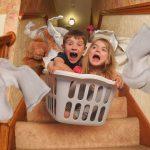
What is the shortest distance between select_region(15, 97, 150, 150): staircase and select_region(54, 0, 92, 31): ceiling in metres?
0.58

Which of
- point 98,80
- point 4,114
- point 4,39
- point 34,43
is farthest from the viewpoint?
point 34,43

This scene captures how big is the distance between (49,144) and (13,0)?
1.99ft

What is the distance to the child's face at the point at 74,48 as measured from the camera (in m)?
1.37

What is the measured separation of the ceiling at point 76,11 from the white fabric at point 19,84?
0.85 m

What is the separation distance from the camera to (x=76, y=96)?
112 centimetres

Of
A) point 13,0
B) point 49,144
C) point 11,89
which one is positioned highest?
point 13,0

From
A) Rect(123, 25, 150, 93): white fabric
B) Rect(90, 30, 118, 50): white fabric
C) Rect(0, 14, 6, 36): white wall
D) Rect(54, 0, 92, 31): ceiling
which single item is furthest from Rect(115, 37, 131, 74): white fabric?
Rect(123, 25, 150, 93): white fabric

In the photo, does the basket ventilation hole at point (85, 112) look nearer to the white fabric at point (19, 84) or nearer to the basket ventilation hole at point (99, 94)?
the basket ventilation hole at point (99, 94)

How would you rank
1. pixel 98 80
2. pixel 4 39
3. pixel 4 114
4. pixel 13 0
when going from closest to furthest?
pixel 4 114, pixel 98 80, pixel 4 39, pixel 13 0

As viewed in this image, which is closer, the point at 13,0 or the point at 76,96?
the point at 76,96

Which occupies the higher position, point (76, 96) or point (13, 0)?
point (13, 0)

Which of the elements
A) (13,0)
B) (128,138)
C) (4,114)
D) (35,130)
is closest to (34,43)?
(13,0)

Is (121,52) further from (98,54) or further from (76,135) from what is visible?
(76,135)

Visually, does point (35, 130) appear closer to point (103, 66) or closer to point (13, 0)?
point (103, 66)
